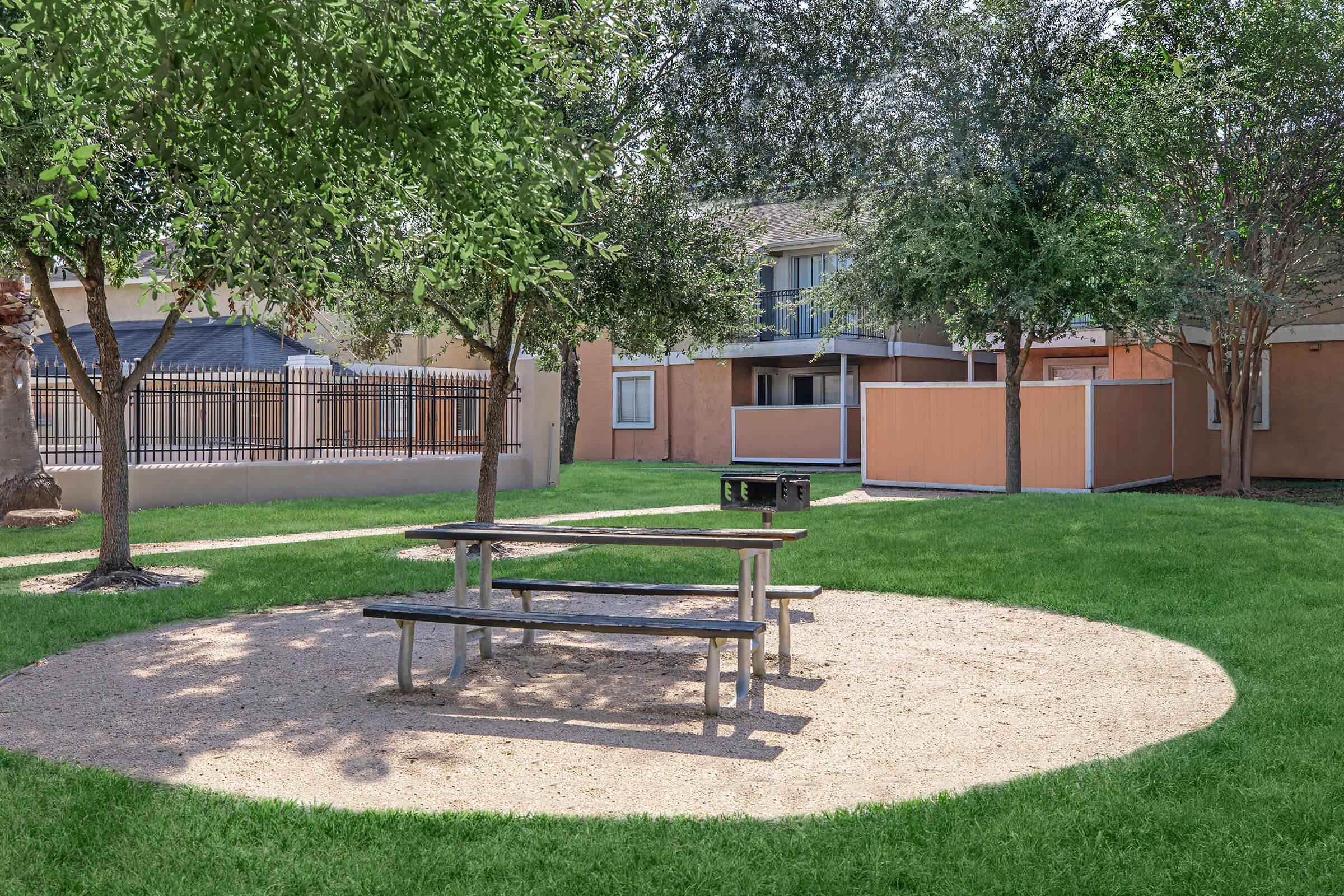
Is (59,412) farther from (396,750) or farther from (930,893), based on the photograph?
(930,893)

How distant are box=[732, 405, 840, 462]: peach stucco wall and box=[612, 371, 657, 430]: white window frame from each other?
133 inches

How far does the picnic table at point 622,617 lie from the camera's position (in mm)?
5594

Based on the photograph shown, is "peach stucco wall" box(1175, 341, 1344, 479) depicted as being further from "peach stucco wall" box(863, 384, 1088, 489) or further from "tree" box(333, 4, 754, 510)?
"tree" box(333, 4, 754, 510)

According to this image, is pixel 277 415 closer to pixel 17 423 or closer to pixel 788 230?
pixel 17 423

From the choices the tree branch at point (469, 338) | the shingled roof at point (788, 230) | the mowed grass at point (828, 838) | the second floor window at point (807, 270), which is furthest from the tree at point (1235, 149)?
the mowed grass at point (828, 838)

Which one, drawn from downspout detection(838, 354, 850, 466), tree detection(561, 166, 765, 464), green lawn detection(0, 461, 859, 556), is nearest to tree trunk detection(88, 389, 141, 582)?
green lawn detection(0, 461, 859, 556)

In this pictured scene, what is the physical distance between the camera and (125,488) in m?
10.5

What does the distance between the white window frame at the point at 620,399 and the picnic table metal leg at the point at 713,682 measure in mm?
27116

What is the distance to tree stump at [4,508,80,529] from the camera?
47.3 feet

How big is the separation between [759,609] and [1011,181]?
417 inches

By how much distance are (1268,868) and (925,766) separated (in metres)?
1.48

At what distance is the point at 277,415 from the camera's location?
18.3 metres

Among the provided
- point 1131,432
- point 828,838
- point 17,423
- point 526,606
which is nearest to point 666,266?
point 526,606

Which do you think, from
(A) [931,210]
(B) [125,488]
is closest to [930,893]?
(B) [125,488]
